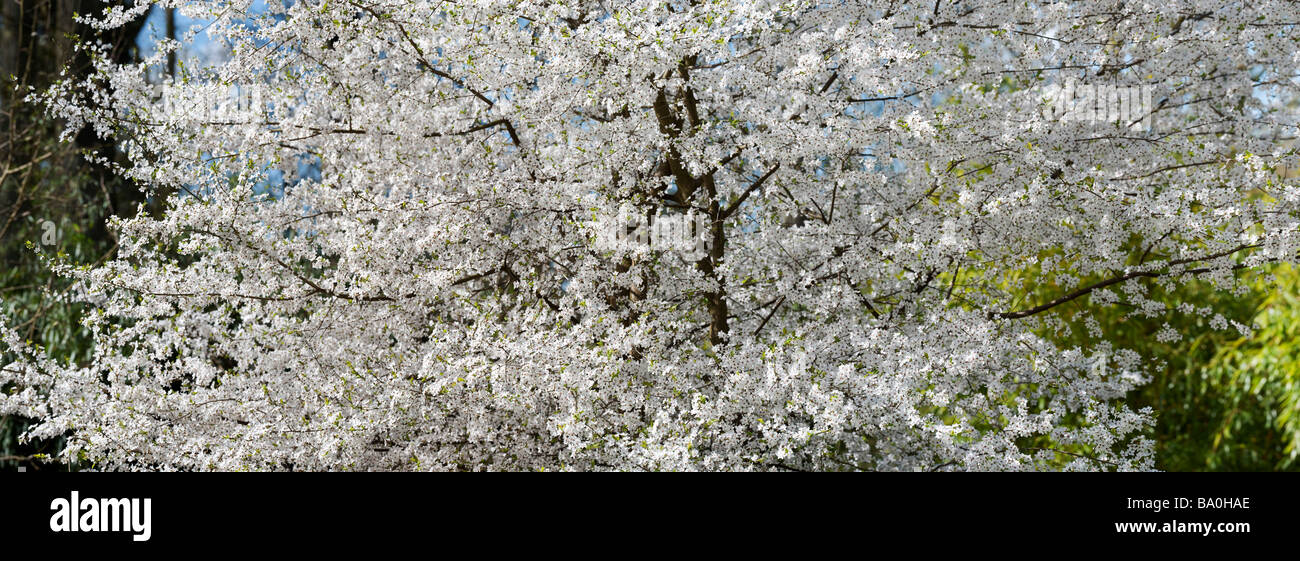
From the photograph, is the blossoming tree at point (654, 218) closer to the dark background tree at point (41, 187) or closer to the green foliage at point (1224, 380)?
the dark background tree at point (41, 187)

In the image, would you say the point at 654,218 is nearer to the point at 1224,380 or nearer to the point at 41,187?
the point at 41,187

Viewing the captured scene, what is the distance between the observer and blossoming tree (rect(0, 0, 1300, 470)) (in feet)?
13.9

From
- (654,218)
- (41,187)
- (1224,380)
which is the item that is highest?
(41,187)

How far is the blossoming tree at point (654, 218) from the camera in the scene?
425 cm

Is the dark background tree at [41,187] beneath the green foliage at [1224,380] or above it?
above

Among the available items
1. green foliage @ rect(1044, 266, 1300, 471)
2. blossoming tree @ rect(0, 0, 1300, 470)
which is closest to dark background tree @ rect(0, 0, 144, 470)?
blossoming tree @ rect(0, 0, 1300, 470)

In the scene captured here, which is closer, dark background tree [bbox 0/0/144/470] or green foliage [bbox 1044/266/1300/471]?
dark background tree [bbox 0/0/144/470]

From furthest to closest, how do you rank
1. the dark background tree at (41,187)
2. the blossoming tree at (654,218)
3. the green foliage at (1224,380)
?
the green foliage at (1224,380) → the dark background tree at (41,187) → the blossoming tree at (654,218)

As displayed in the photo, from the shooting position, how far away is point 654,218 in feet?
15.6

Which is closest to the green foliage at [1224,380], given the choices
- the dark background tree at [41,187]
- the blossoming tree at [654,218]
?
the blossoming tree at [654,218]

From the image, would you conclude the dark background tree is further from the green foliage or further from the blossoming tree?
the green foliage

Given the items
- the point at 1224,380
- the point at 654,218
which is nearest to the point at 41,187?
the point at 654,218
